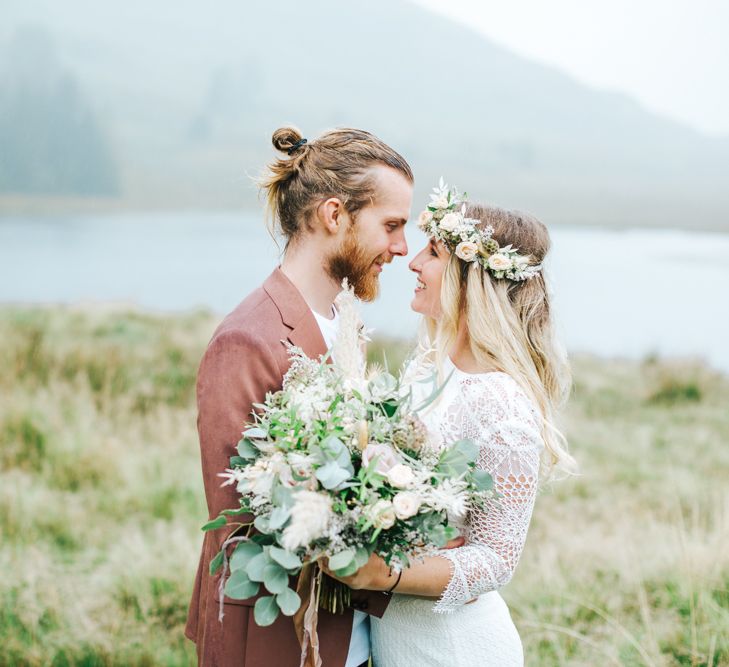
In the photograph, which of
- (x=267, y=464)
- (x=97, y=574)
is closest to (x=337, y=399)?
(x=267, y=464)

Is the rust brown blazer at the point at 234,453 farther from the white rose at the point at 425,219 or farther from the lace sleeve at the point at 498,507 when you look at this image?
the white rose at the point at 425,219

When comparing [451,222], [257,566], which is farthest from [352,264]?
[257,566]

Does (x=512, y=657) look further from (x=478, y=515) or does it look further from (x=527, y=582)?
(x=527, y=582)

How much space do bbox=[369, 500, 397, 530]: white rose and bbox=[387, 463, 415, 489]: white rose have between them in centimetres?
6

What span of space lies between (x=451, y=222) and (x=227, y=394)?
3.45ft

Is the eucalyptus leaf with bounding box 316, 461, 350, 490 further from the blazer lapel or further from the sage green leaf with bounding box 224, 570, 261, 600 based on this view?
the blazer lapel

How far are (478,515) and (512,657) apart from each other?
1.94ft

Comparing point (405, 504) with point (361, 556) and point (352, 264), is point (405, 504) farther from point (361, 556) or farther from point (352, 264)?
point (352, 264)

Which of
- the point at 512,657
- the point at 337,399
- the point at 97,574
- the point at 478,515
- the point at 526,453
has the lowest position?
the point at 97,574

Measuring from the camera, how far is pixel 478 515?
2.29 metres

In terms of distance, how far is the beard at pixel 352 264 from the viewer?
2879 mm

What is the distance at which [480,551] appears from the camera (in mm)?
2248

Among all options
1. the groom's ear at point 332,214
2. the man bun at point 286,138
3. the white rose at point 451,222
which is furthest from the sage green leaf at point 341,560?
the man bun at point 286,138

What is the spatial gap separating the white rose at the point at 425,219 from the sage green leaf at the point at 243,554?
145 centimetres
